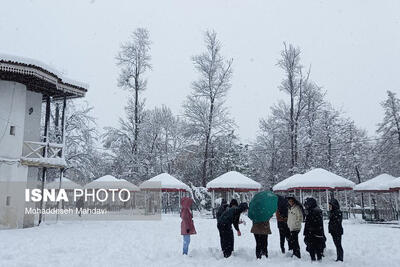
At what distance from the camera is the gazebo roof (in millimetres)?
15078

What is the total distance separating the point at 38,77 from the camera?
15.9 m

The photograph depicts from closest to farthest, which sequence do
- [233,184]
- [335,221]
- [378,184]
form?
[335,221] < [233,184] < [378,184]

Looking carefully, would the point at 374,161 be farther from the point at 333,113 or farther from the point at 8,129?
the point at 8,129

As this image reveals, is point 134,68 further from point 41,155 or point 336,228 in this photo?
point 336,228

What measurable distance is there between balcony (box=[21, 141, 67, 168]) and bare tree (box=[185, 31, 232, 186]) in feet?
53.1

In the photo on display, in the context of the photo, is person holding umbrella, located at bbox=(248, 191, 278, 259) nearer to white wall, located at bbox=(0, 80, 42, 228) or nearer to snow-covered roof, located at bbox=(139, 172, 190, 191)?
white wall, located at bbox=(0, 80, 42, 228)

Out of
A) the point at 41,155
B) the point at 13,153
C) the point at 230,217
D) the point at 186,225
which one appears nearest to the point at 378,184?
Answer: the point at 230,217

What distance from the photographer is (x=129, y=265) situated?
766 centimetres

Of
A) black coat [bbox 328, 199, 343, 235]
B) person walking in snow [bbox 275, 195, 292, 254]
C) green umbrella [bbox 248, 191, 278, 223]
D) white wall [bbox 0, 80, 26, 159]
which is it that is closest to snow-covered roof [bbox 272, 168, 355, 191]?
person walking in snow [bbox 275, 195, 292, 254]

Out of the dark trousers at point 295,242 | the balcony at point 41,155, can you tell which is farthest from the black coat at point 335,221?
the balcony at point 41,155

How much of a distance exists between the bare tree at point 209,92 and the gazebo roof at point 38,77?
14.5 meters

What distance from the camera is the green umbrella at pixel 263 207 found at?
8359 mm

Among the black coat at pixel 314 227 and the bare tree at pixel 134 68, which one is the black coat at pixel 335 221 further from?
the bare tree at pixel 134 68

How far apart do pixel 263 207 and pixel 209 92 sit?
81.7ft
